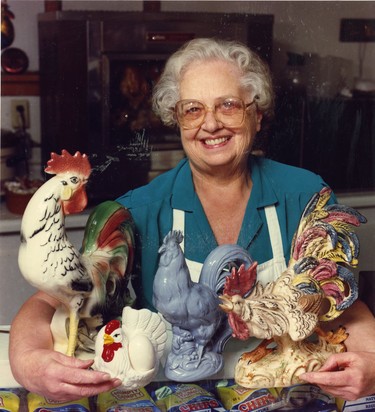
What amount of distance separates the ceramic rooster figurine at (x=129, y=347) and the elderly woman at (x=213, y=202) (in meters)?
0.02

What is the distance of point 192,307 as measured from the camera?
1080 mm

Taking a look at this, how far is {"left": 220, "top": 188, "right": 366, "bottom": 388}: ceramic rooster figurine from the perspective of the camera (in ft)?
3.60

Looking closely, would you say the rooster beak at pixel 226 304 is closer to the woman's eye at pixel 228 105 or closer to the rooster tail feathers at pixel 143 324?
the rooster tail feathers at pixel 143 324

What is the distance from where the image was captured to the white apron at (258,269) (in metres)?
1.19

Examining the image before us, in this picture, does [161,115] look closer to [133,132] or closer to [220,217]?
[133,132]

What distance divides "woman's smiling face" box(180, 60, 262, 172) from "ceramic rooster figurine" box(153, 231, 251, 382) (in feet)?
0.46

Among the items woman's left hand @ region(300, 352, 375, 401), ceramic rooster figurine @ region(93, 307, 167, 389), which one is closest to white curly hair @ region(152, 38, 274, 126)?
ceramic rooster figurine @ region(93, 307, 167, 389)

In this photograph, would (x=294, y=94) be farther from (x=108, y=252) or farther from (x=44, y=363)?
(x=44, y=363)

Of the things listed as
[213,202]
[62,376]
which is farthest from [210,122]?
[62,376]

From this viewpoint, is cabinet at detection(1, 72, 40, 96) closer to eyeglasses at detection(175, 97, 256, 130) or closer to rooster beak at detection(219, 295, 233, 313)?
eyeglasses at detection(175, 97, 256, 130)

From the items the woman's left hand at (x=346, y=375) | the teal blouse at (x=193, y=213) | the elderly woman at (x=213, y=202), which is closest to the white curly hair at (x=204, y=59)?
the elderly woman at (x=213, y=202)

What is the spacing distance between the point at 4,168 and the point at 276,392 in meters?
0.59

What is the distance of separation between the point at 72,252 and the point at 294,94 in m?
0.47

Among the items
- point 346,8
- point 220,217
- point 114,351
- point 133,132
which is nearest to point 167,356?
point 114,351
